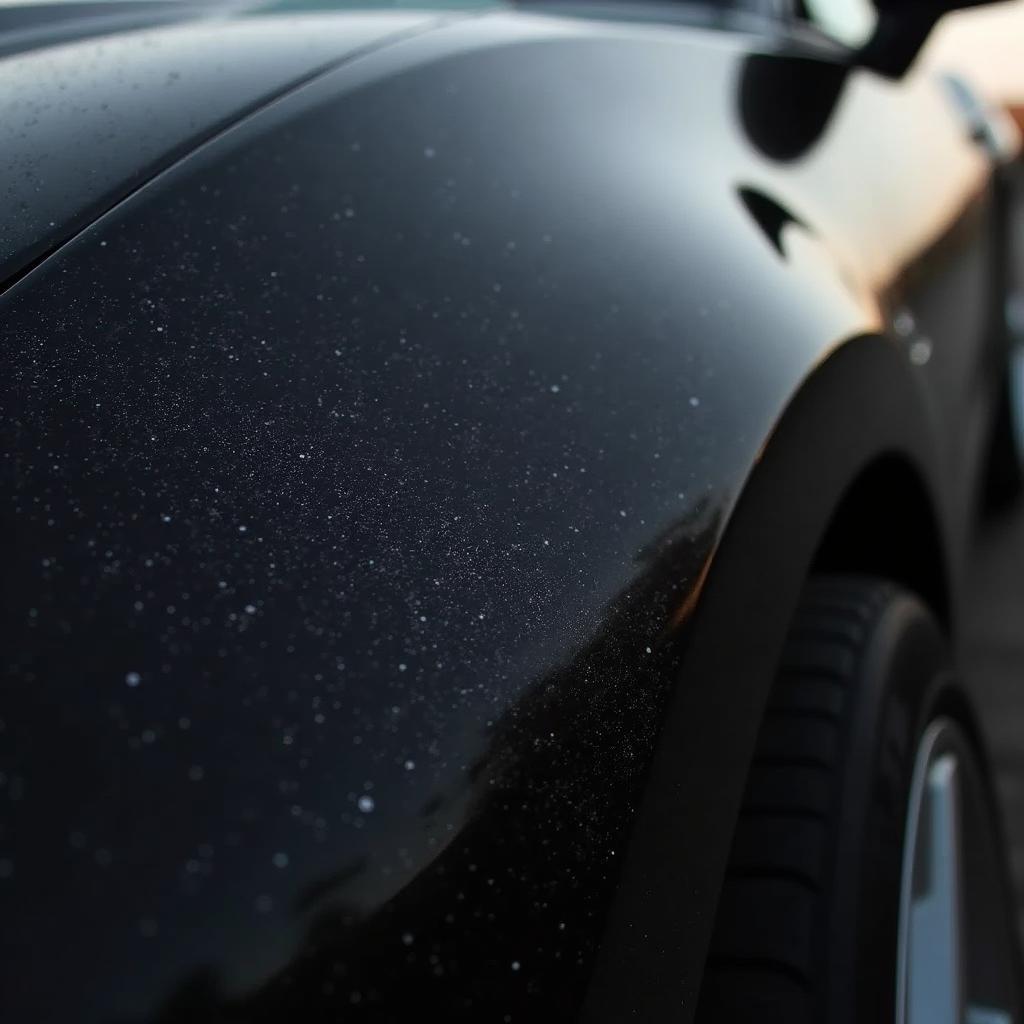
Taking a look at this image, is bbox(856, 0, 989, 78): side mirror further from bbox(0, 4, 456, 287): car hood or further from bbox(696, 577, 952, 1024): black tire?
bbox(696, 577, 952, 1024): black tire

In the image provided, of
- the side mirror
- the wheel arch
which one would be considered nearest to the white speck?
the wheel arch

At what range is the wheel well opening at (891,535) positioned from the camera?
123 cm

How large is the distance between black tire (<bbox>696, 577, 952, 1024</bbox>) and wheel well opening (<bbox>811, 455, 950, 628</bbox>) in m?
0.23

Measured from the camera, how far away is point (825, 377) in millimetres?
941

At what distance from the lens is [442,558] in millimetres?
592

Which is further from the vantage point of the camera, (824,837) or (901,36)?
(901,36)

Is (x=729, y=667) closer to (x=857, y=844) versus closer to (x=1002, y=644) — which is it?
(x=857, y=844)

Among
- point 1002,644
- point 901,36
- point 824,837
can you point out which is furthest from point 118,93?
point 1002,644

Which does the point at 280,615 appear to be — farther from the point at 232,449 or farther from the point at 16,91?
the point at 16,91

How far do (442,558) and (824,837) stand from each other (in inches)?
15.3

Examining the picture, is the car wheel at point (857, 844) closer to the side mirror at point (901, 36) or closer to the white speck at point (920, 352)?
the white speck at point (920, 352)

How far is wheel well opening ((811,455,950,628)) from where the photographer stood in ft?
4.05

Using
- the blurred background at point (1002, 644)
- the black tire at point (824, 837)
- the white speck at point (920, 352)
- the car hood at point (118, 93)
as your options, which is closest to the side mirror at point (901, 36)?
the blurred background at point (1002, 644)

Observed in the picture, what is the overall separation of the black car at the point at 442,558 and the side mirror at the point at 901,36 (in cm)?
68
